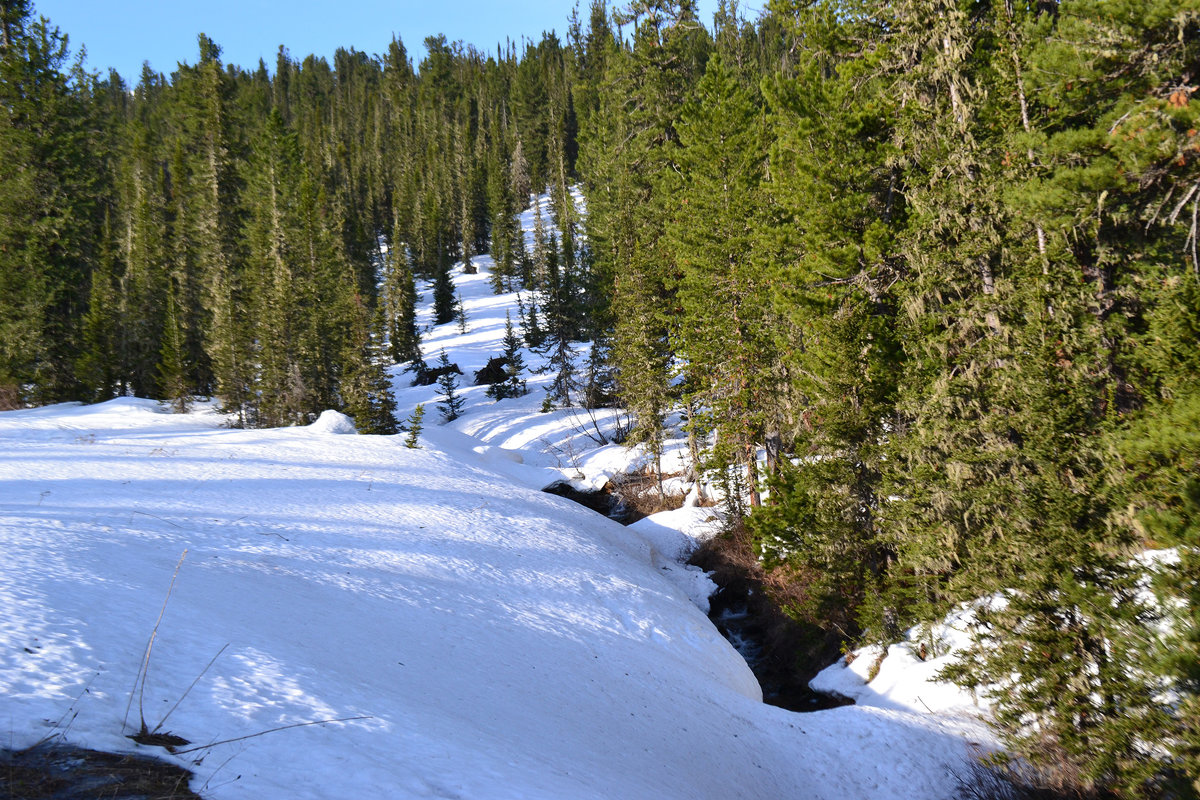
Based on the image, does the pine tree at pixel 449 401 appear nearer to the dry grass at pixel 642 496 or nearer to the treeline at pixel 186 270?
the treeline at pixel 186 270

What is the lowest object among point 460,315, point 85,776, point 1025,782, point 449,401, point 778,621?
point 778,621

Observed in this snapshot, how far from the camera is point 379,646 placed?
757 cm

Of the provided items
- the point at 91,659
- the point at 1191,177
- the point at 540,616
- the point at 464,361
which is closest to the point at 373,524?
the point at 540,616

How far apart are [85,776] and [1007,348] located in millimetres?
11856

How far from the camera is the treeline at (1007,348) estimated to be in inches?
293

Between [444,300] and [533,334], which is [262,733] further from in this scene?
[444,300]

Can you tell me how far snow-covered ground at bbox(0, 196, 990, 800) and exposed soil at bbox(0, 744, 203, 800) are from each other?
124mm

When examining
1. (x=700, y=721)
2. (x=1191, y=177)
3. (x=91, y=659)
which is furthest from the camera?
(x=700, y=721)

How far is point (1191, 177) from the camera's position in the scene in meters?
8.69

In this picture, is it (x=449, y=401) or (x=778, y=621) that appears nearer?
(x=778, y=621)

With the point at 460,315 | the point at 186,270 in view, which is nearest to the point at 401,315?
the point at 460,315

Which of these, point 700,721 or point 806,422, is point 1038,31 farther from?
point 700,721

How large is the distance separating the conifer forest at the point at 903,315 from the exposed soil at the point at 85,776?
8.03 metres

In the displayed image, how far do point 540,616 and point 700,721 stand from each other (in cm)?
328
